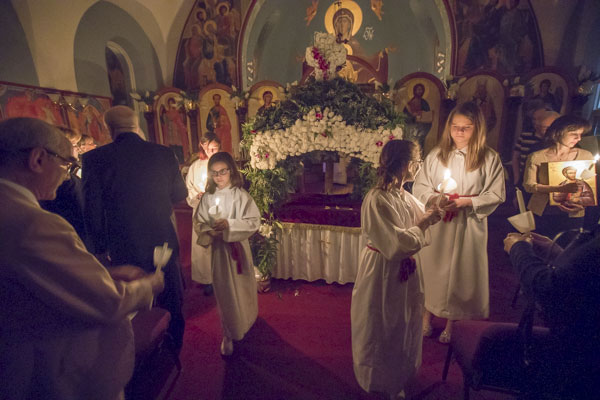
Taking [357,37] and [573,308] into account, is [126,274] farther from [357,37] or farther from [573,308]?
[357,37]

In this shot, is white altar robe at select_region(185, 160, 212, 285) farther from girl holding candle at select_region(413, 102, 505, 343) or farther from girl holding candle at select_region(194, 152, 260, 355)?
girl holding candle at select_region(413, 102, 505, 343)

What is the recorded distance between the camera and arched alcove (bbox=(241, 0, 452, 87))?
9051 mm

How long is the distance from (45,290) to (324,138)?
2.78 metres

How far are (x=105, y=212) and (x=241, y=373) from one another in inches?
76.1

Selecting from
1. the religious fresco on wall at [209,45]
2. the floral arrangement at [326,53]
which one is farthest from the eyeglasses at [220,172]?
the religious fresco on wall at [209,45]

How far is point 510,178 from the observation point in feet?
22.7

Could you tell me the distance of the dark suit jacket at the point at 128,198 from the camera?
226cm

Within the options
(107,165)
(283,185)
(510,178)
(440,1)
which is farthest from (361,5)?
(107,165)

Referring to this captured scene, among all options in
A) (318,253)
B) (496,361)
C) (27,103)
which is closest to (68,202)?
(318,253)

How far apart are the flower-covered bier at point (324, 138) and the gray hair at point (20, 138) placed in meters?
2.36

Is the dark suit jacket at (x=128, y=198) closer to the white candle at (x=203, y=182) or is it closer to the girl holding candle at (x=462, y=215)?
the white candle at (x=203, y=182)

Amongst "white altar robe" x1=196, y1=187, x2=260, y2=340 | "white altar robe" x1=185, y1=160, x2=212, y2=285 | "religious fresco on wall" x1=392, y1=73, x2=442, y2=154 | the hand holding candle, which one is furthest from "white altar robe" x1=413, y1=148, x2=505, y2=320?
"religious fresco on wall" x1=392, y1=73, x2=442, y2=154

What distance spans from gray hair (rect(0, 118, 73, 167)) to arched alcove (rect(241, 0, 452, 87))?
9.15 m

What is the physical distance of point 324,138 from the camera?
327cm
